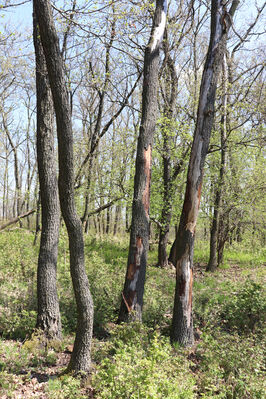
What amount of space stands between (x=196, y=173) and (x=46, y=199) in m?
2.57

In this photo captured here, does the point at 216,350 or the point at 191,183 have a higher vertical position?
the point at 191,183

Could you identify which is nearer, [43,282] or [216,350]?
[216,350]

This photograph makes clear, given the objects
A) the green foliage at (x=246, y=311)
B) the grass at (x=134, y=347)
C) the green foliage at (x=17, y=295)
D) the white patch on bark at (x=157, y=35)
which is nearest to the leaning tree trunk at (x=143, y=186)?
the white patch on bark at (x=157, y=35)

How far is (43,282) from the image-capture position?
197 inches

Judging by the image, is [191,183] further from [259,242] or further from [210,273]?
[259,242]

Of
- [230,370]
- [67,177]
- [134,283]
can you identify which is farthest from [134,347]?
[67,177]

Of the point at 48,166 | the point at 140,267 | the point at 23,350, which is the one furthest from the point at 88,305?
the point at 48,166

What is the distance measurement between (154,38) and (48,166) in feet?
10.3

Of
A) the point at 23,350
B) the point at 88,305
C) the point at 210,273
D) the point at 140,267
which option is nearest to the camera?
the point at 88,305

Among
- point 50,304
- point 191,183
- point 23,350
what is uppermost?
point 191,183

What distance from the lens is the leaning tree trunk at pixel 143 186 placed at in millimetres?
5516

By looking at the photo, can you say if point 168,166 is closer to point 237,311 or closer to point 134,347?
point 237,311

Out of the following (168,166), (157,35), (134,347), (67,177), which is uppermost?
(157,35)

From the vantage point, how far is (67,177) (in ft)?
11.6
